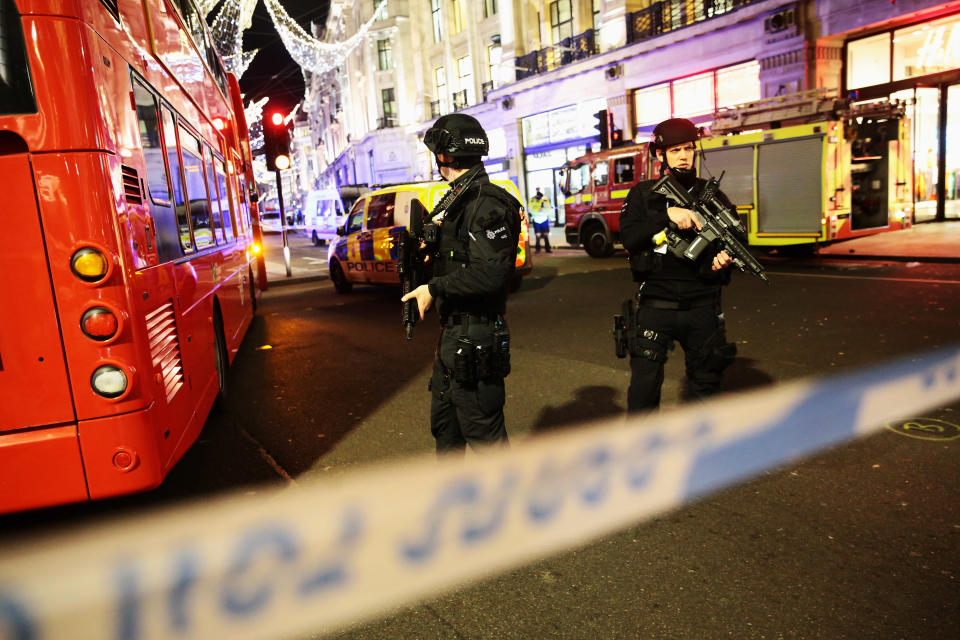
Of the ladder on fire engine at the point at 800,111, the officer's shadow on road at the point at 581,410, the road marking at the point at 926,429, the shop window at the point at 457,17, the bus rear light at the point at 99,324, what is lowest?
the road marking at the point at 926,429

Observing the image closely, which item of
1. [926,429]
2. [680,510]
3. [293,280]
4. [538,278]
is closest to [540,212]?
[538,278]

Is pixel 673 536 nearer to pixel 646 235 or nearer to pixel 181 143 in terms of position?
pixel 646 235

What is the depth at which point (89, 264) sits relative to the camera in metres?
2.92

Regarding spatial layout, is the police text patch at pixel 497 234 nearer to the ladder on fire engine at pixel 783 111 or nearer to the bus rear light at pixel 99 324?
the bus rear light at pixel 99 324

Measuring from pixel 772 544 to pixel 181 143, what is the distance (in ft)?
14.0

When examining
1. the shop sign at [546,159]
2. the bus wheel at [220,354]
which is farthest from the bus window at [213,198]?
the shop sign at [546,159]

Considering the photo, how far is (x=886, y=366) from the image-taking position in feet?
19.6

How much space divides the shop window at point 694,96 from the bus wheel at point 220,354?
1915 cm

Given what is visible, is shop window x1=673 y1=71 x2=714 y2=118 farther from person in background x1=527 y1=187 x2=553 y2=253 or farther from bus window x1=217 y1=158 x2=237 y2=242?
bus window x1=217 y1=158 x2=237 y2=242

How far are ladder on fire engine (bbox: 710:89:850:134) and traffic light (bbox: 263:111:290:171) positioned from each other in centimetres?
949

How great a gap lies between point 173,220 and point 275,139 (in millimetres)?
13244

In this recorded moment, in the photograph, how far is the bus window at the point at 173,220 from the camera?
375 cm

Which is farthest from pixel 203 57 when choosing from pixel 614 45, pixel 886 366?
pixel 614 45

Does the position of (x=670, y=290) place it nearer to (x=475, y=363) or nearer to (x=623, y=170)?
(x=475, y=363)
